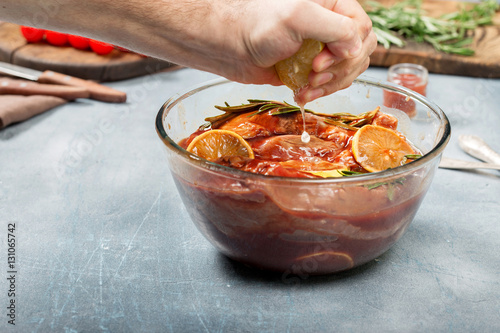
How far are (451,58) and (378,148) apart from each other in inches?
86.4

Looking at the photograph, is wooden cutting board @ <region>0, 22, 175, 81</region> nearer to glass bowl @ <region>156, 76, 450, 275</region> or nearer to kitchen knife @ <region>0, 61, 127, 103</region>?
kitchen knife @ <region>0, 61, 127, 103</region>

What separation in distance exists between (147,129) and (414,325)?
1.90m

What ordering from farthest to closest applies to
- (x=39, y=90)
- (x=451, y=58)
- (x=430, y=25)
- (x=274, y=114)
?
(x=430, y=25), (x=451, y=58), (x=39, y=90), (x=274, y=114)

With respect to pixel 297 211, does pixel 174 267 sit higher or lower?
lower

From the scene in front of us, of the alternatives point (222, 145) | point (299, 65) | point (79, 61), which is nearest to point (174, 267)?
point (222, 145)

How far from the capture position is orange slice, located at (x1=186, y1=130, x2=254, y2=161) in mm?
1801

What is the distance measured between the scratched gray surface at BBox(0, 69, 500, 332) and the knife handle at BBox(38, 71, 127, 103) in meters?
0.64

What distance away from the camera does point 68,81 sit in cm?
339

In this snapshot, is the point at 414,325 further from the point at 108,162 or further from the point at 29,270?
the point at 108,162

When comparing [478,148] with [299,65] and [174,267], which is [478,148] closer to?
[299,65]

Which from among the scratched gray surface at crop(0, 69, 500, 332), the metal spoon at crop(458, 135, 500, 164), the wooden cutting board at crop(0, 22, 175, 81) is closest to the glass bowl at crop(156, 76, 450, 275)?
the scratched gray surface at crop(0, 69, 500, 332)

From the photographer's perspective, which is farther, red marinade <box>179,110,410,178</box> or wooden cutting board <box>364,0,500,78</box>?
wooden cutting board <box>364,0,500,78</box>

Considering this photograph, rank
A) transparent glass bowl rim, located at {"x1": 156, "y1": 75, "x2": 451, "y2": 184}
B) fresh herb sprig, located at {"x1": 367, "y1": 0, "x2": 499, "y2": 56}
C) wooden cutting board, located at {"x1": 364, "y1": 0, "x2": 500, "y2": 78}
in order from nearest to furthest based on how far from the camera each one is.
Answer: transparent glass bowl rim, located at {"x1": 156, "y1": 75, "x2": 451, "y2": 184} < wooden cutting board, located at {"x1": 364, "y1": 0, "x2": 500, "y2": 78} < fresh herb sprig, located at {"x1": 367, "y1": 0, "x2": 499, "y2": 56}

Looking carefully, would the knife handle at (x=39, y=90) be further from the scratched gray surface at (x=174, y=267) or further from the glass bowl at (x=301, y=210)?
the glass bowl at (x=301, y=210)
